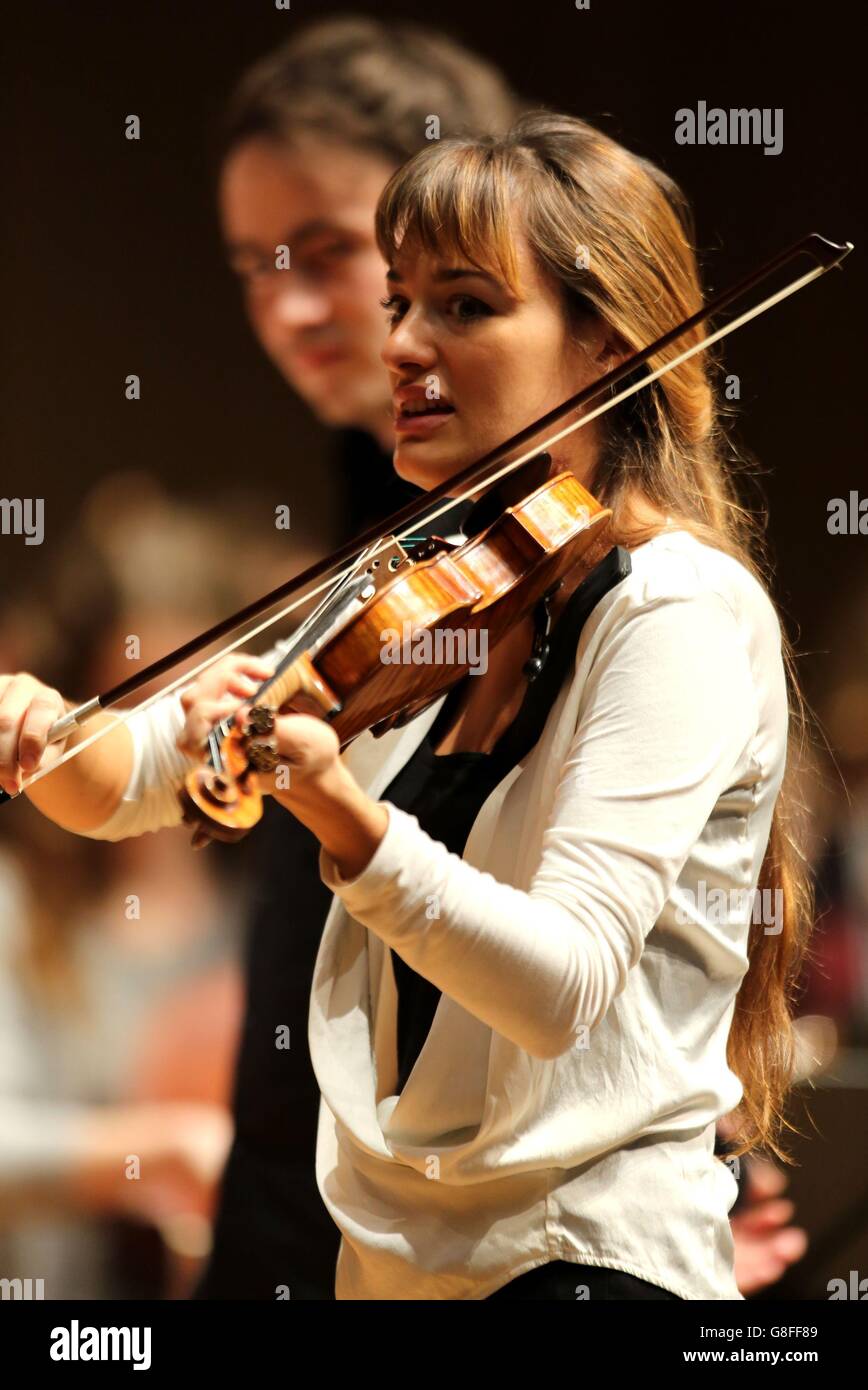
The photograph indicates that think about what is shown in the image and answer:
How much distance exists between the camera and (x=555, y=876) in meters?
0.91

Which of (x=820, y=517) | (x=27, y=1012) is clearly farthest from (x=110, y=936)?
(x=820, y=517)

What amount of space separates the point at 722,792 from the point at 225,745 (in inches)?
13.6

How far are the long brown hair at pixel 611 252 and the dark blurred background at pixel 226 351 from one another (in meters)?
0.56

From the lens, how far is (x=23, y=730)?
3.52 ft

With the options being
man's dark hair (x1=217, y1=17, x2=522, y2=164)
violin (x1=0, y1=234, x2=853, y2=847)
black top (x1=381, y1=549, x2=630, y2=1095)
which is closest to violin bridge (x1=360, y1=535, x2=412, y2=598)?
violin (x1=0, y1=234, x2=853, y2=847)

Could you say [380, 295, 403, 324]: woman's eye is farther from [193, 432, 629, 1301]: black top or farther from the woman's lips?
[193, 432, 629, 1301]: black top

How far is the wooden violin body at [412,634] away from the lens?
0.88 m

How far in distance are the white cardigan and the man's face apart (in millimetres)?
785

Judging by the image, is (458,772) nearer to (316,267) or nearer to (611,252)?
(611,252)

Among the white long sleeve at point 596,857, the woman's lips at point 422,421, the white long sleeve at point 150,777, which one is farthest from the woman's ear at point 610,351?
the white long sleeve at point 150,777

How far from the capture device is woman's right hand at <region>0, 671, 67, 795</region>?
1.07 metres

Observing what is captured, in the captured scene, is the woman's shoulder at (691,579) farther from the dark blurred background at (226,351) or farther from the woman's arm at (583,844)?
the dark blurred background at (226,351)

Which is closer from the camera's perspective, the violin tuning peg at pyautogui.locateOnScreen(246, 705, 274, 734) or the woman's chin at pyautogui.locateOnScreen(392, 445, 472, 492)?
the violin tuning peg at pyautogui.locateOnScreen(246, 705, 274, 734)
